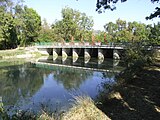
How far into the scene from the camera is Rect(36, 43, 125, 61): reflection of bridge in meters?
46.3

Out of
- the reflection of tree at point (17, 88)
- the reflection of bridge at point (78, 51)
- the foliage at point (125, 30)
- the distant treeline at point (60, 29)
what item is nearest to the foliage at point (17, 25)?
the distant treeline at point (60, 29)

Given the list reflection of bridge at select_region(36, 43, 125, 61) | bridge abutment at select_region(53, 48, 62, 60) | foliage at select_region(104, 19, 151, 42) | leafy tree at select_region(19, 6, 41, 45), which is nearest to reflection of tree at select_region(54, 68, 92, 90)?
reflection of bridge at select_region(36, 43, 125, 61)

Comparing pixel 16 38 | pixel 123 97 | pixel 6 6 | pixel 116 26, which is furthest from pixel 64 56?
pixel 123 97

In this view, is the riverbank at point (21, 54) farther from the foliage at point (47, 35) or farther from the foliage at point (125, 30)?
the foliage at point (125, 30)

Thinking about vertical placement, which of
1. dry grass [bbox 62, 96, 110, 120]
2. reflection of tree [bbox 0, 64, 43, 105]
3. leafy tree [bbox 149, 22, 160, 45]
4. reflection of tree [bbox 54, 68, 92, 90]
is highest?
leafy tree [bbox 149, 22, 160, 45]

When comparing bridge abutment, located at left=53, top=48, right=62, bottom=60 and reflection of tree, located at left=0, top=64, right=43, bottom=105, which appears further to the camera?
bridge abutment, located at left=53, top=48, right=62, bottom=60

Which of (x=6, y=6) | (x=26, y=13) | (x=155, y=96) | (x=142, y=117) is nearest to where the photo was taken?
(x=142, y=117)

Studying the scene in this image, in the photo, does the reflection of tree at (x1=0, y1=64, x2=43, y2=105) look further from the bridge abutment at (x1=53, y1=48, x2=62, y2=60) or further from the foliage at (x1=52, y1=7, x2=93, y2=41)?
the foliage at (x1=52, y1=7, x2=93, y2=41)

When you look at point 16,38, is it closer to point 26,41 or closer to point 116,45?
point 26,41

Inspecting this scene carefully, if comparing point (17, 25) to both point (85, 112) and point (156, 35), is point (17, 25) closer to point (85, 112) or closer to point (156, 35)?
point (156, 35)

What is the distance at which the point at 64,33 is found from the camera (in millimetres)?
65000

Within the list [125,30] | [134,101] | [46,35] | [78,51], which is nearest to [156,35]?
[78,51]

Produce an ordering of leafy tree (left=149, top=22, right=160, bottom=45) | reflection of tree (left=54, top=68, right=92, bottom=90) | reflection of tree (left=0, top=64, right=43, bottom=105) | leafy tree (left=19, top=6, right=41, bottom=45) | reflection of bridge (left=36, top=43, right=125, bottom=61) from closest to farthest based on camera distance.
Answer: reflection of tree (left=0, top=64, right=43, bottom=105) < reflection of tree (left=54, top=68, right=92, bottom=90) < leafy tree (left=149, top=22, right=160, bottom=45) < reflection of bridge (left=36, top=43, right=125, bottom=61) < leafy tree (left=19, top=6, right=41, bottom=45)

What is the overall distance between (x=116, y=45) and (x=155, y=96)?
3320 centimetres
